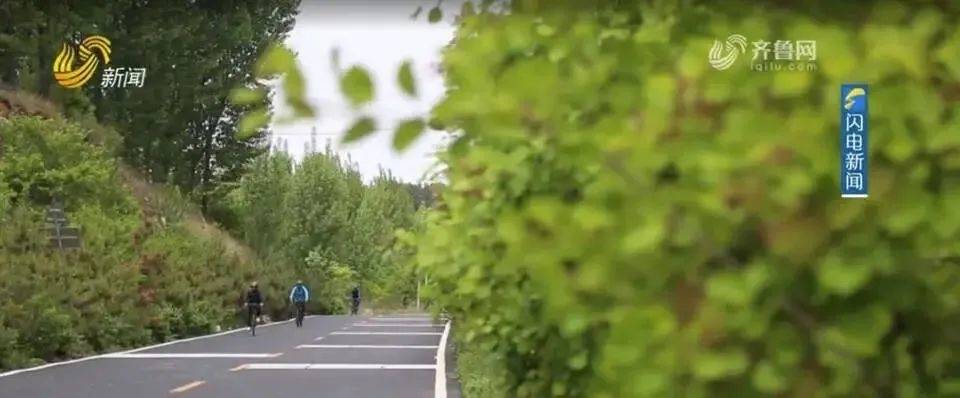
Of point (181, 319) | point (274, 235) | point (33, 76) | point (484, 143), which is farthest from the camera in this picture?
point (274, 235)

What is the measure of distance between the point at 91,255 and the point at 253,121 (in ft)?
79.5

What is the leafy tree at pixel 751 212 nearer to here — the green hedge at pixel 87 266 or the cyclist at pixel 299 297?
the green hedge at pixel 87 266

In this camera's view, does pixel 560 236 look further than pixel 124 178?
No

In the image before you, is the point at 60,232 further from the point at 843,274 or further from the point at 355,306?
the point at 355,306

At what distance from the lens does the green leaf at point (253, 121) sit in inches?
75.0

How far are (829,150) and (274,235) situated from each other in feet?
144

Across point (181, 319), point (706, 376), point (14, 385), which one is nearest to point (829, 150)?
point (706, 376)

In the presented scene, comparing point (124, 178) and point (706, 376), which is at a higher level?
point (124, 178)

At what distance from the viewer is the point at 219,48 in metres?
18.7

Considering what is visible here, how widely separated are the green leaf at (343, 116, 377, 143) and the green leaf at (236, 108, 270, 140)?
15cm

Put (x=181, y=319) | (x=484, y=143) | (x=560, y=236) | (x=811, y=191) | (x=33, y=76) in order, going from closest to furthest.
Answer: (x=811, y=191)
(x=560, y=236)
(x=484, y=143)
(x=33, y=76)
(x=181, y=319)

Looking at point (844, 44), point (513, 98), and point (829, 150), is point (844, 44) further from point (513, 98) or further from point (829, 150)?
point (513, 98)

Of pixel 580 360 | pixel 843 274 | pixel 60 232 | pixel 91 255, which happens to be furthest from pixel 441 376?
pixel 843 274

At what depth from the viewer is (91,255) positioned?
24844 millimetres
